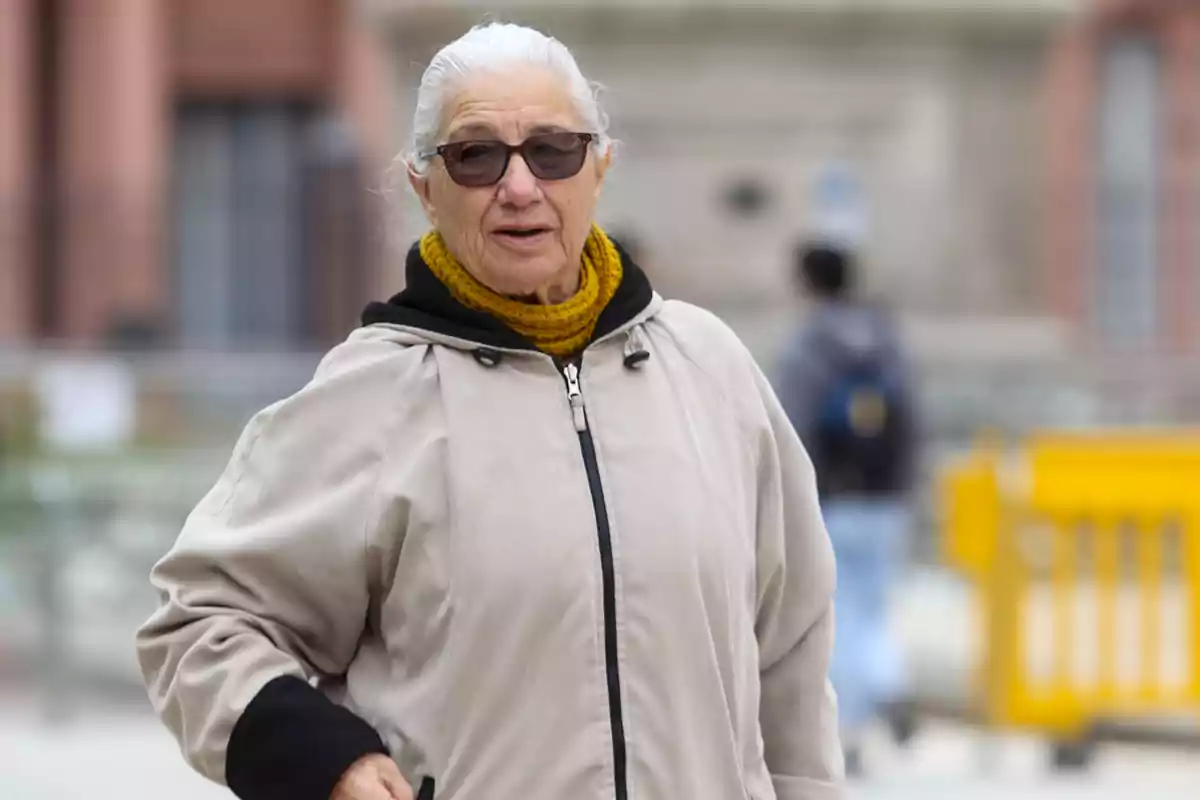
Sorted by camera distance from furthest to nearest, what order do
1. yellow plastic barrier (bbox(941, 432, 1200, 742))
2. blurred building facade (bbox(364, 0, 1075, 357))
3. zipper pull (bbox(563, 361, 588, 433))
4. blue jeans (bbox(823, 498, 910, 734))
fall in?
blurred building facade (bbox(364, 0, 1075, 357))
yellow plastic barrier (bbox(941, 432, 1200, 742))
blue jeans (bbox(823, 498, 910, 734))
zipper pull (bbox(563, 361, 588, 433))

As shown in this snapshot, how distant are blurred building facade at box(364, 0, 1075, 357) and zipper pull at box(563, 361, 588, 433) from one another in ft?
29.0

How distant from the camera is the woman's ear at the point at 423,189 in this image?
287 cm

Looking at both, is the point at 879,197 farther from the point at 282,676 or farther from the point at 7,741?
the point at 282,676

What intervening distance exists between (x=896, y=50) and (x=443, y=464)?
956cm

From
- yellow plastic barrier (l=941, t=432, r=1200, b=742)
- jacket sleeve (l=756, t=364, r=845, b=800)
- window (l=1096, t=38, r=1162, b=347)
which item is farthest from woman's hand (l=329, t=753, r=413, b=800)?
window (l=1096, t=38, r=1162, b=347)

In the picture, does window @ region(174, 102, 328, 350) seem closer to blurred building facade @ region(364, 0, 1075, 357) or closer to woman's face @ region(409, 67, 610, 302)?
blurred building facade @ region(364, 0, 1075, 357)

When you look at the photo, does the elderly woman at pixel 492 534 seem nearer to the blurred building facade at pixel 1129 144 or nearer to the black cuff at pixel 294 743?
the black cuff at pixel 294 743

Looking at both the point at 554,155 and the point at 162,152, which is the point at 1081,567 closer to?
the point at 554,155

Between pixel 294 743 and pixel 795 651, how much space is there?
2.21 feet

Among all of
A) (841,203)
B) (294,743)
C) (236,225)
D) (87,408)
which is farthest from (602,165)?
(236,225)

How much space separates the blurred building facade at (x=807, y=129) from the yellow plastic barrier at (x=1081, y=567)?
2609mm

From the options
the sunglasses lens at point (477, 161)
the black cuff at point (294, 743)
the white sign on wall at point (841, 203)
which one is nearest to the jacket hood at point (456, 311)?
the sunglasses lens at point (477, 161)

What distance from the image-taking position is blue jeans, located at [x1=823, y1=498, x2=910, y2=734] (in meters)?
8.41

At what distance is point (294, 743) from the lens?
8.66 feet
